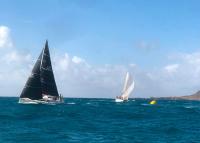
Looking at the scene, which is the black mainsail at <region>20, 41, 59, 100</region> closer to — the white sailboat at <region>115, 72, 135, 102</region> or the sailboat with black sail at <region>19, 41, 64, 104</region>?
the sailboat with black sail at <region>19, 41, 64, 104</region>

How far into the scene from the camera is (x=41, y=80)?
11425 centimetres

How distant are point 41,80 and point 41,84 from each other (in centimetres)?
111

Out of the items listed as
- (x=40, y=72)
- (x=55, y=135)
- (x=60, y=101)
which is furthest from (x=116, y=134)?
(x=60, y=101)

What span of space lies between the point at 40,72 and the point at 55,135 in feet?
237

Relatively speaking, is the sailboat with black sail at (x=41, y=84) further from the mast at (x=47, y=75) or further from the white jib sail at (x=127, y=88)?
the white jib sail at (x=127, y=88)

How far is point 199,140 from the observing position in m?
40.9

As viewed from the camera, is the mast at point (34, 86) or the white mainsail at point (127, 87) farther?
the white mainsail at point (127, 87)

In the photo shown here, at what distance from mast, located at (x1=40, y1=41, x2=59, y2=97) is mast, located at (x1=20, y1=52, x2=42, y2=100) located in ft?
4.98

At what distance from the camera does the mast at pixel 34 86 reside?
369 feet

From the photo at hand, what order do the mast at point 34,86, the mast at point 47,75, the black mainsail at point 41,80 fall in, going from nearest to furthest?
1. the mast at point 34,86
2. the black mainsail at point 41,80
3. the mast at point 47,75

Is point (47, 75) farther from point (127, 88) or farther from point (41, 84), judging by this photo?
point (127, 88)

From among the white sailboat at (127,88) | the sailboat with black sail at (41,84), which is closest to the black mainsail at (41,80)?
the sailboat with black sail at (41,84)

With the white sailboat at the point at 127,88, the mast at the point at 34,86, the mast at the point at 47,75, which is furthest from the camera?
the white sailboat at the point at 127,88

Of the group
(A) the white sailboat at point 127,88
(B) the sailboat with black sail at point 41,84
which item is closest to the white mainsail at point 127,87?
(A) the white sailboat at point 127,88
